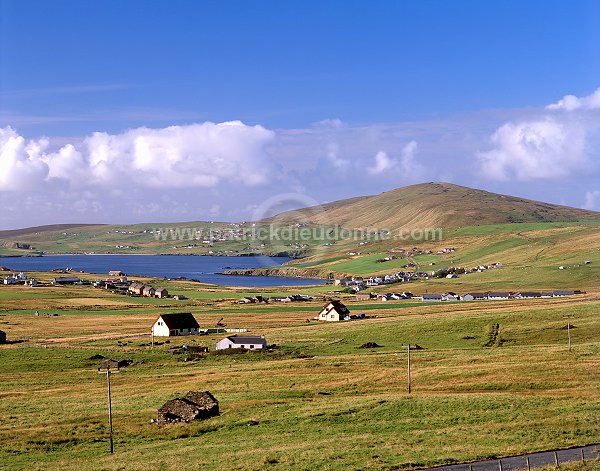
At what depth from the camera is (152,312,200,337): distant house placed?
328ft

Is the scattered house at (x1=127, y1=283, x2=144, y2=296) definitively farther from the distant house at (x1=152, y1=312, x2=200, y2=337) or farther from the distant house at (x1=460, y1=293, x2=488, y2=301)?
the distant house at (x1=152, y1=312, x2=200, y2=337)

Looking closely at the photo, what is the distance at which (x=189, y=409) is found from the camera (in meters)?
44.1

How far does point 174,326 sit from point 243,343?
2239 cm

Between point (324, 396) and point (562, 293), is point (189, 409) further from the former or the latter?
point (562, 293)

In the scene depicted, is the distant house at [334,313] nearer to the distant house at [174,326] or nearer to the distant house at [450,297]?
the distant house at [174,326]

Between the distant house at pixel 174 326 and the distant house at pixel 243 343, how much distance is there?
18.5 meters

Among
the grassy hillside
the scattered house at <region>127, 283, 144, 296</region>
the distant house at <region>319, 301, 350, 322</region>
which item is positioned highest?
the scattered house at <region>127, 283, 144, 296</region>

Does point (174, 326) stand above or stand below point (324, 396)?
above

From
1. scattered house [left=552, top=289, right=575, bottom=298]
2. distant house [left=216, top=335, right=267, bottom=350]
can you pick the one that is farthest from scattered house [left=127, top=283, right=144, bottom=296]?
distant house [left=216, top=335, right=267, bottom=350]

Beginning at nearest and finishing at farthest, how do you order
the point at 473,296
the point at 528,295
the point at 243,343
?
the point at 243,343 → the point at 528,295 → the point at 473,296

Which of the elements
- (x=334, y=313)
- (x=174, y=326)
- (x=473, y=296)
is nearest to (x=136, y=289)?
(x=334, y=313)

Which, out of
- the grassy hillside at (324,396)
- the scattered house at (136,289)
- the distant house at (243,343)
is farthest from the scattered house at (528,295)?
the scattered house at (136,289)

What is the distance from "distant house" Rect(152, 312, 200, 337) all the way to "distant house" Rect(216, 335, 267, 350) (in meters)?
18.5

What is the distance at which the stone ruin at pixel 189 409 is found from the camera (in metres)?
43.7
